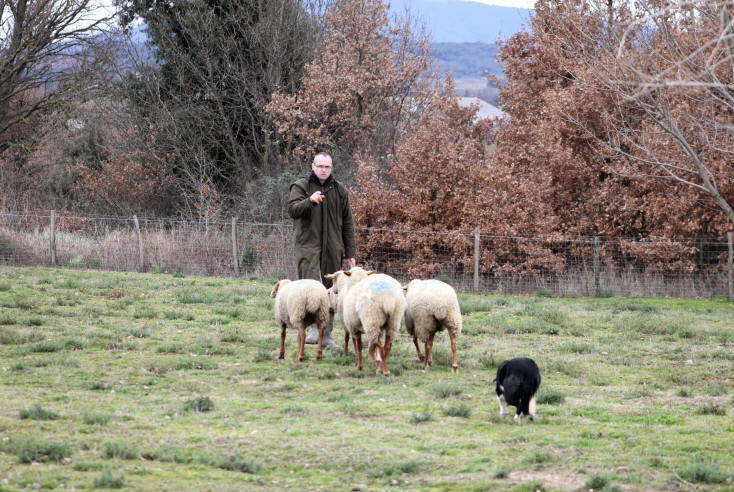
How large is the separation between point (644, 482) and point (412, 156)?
51.4ft

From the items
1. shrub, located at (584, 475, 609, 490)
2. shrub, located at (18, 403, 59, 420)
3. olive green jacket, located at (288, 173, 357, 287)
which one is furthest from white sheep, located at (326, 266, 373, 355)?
shrub, located at (584, 475, 609, 490)

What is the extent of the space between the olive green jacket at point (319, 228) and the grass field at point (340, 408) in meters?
1.21

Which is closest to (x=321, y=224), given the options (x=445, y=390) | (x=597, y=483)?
(x=445, y=390)

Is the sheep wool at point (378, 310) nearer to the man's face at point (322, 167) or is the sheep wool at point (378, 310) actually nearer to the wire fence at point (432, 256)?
the man's face at point (322, 167)

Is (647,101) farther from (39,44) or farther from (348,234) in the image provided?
(39,44)

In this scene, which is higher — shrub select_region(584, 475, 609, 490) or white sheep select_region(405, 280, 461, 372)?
white sheep select_region(405, 280, 461, 372)

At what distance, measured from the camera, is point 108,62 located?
2677cm

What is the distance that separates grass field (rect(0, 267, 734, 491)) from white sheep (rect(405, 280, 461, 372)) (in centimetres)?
43

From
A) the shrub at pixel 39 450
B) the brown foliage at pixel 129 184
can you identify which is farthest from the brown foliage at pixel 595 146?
the shrub at pixel 39 450

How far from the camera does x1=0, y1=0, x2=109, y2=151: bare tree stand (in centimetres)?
2267

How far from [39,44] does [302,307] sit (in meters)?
17.8

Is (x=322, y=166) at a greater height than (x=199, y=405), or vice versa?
(x=322, y=166)

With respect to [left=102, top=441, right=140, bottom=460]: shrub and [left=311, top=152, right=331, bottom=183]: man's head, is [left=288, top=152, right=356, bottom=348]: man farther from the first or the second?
[left=102, top=441, right=140, bottom=460]: shrub

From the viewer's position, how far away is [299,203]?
9.90m
